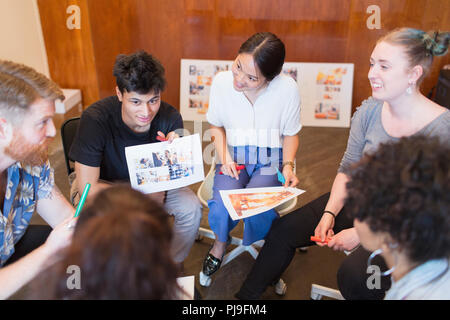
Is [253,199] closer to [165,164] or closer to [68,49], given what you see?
[165,164]

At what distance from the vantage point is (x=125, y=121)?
1980 millimetres

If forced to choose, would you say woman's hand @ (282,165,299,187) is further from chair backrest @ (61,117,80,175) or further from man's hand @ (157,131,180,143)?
chair backrest @ (61,117,80,175)

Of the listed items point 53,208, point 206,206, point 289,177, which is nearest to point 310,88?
point 289,177

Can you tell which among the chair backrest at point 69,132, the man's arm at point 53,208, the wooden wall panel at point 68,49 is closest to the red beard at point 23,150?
the man's arm at point 53,208

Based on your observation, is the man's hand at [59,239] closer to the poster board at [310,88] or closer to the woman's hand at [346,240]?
the woman's hand at [346,240]

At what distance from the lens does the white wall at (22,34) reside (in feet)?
11.2

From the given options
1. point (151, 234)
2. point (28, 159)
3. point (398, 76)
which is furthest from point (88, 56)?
point (151, 234)

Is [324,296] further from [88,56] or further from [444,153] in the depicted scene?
[88,56]

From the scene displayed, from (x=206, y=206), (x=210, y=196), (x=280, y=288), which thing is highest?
(x=210, y=196)

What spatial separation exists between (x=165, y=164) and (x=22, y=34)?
2.72m

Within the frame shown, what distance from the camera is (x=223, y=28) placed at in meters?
4.09

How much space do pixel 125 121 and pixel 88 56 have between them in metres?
2.27

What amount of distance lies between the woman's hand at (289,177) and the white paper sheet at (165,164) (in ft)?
1.67

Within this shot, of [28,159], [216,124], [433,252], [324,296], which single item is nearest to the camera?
[433,252]
